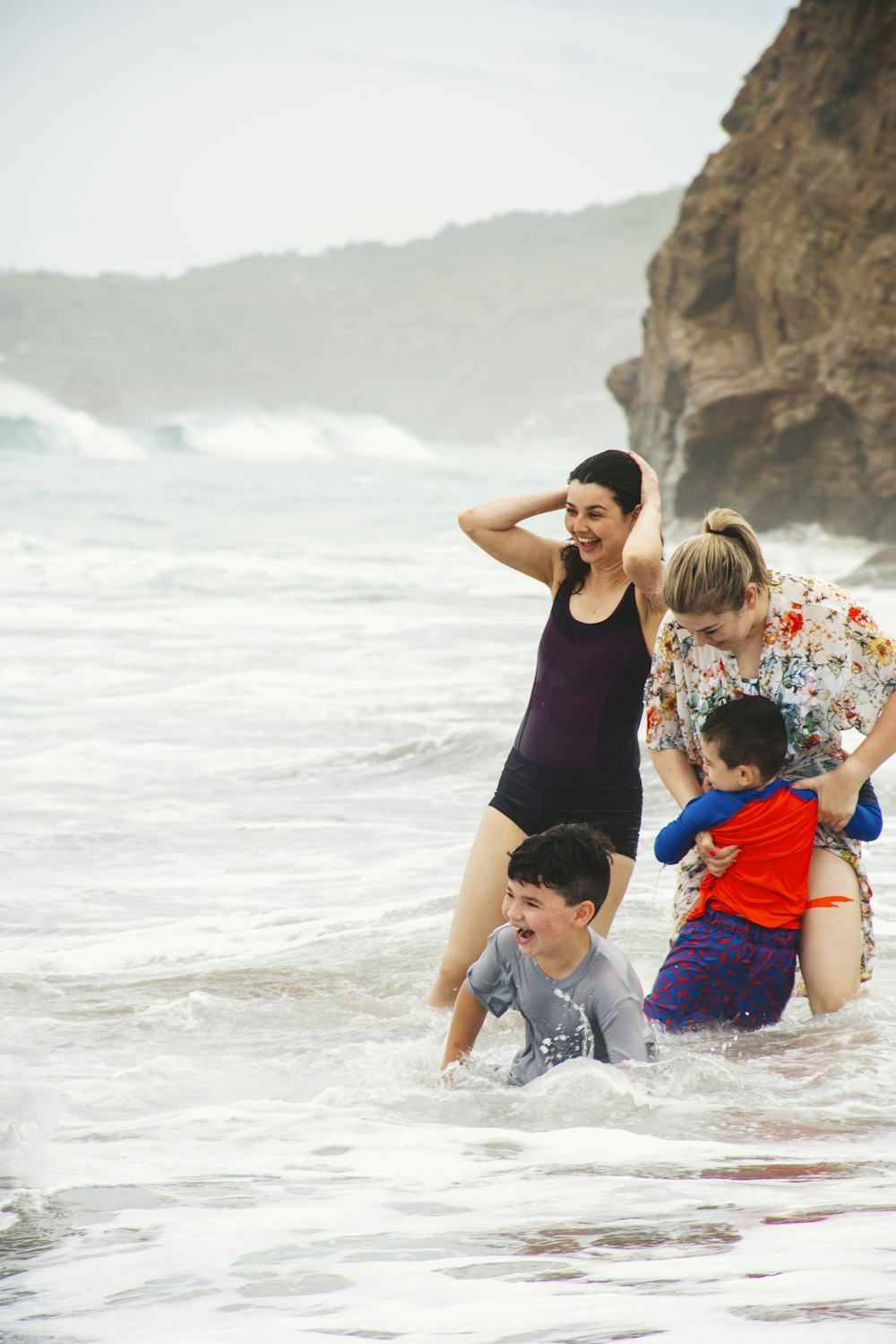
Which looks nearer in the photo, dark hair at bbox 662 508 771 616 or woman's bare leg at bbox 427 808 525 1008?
dark hair at bbox 662 508 771 616

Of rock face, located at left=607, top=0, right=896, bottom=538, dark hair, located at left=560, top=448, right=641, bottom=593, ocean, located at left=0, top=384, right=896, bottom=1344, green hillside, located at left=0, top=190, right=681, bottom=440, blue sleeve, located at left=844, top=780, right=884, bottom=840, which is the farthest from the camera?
green hillside, located at left=0, top=190, right=681, bottom=440

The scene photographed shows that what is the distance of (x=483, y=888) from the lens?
4.30 m

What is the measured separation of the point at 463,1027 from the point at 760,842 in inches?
37.0

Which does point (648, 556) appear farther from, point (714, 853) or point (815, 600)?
point (714, 853)

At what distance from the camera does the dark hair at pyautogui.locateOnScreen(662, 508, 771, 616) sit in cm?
371

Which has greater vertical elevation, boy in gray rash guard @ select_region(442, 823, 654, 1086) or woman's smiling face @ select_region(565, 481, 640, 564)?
woman's smiling face @ select_region(565, 481, 640, 564)

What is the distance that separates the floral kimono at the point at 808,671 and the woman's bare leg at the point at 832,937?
0.05 m

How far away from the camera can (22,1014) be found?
16.2 feet

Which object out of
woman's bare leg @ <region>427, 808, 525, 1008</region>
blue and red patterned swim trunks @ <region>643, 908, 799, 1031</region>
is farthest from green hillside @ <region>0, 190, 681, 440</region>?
blue and red patterned swim trunks @ <region>643, 908, 799, 1031</region>

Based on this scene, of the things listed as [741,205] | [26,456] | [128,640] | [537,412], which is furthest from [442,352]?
[128,640]

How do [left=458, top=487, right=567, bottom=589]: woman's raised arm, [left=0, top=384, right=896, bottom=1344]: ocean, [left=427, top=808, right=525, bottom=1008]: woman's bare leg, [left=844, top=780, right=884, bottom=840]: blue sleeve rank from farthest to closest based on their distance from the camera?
[left=458, top=487, right=567, bottom=589]: woman's raised arm
[left=427, top=808, right=525, bottom=1008]: woman's bare leg
[left=844, top=780, right=884, bottom=840]: blue sleeve
[left=0, top=384, right=896, bottom=1344]: ocean

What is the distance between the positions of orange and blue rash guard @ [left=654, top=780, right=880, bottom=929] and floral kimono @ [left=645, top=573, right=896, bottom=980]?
0.11m

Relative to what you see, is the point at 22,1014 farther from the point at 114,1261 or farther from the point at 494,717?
the point at 494,717

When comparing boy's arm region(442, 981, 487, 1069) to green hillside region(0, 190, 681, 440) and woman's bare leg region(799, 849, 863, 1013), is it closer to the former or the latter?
woman's bare leg region(799, 849, 863, 1013)
